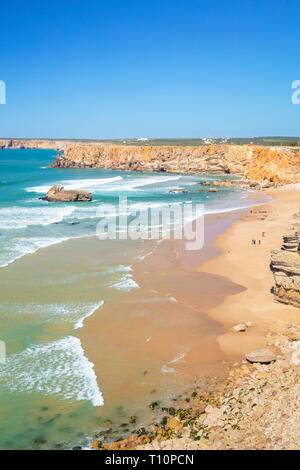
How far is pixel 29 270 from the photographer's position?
63.5ft

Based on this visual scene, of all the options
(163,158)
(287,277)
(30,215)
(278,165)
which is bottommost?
(287,277)

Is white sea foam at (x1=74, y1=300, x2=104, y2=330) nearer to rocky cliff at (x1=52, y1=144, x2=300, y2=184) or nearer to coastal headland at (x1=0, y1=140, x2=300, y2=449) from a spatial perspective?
coastal headland at (x1=0, y1=140, x2=300, y2=449)

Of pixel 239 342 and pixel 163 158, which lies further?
pixel 163 158

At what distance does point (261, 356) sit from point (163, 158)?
88076mm

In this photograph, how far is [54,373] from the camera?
10812mm

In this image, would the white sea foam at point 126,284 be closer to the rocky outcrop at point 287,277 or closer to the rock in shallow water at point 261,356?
the rocky outcrop at point 287,277

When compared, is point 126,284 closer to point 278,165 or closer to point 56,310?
point 56,310

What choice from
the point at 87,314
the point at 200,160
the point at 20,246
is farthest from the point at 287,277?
the point at 200,160

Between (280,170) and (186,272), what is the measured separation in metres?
45.9

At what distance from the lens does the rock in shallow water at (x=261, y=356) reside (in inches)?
416

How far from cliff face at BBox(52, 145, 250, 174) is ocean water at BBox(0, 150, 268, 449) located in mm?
57769

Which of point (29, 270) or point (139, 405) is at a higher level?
point (29, 270)
